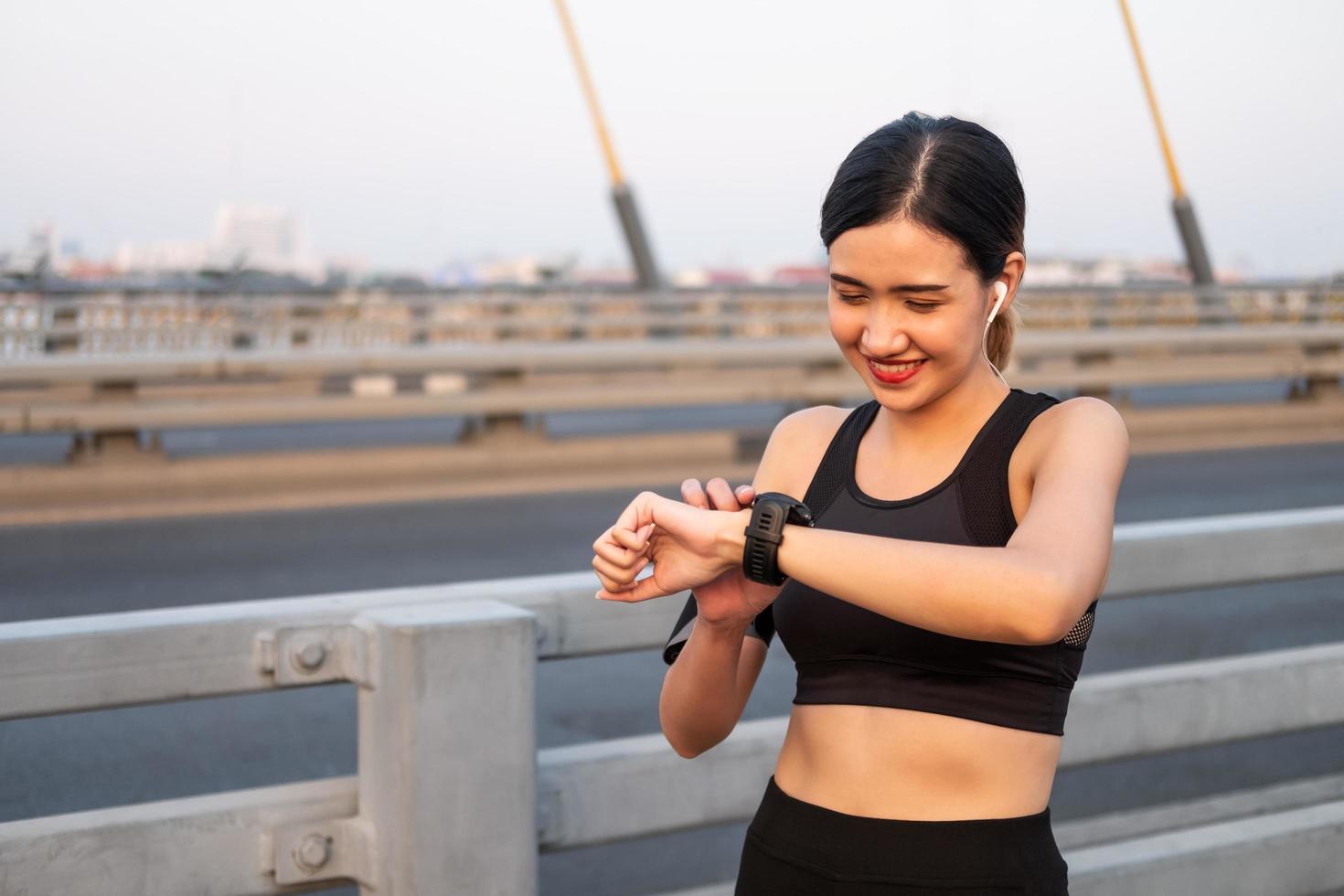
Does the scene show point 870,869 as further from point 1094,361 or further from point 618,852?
point 1094,361

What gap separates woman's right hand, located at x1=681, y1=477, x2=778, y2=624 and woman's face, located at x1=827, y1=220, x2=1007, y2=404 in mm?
278

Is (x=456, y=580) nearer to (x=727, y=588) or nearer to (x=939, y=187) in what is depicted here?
(x=727, y=588)

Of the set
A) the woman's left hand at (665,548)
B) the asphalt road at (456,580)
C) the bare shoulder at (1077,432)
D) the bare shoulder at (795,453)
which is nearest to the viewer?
the woman's left hand at (665,548)

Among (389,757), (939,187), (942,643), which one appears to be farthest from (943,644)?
(389,757)

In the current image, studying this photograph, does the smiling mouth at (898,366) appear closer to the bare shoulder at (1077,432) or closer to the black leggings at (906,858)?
the bare shoulder at (1077,432)

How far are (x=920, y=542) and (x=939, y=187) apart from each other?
1.80 ft

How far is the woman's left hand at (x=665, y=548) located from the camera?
223 centimetres

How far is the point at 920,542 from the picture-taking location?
213 centimetres

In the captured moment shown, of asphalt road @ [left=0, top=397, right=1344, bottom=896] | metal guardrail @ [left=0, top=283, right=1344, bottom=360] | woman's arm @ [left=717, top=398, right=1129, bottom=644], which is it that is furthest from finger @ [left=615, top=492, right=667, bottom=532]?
metal guardrail @ [left=0, top=283, right=1344, bottom=360]

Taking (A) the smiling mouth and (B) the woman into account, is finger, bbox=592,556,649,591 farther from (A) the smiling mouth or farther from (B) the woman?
(A) the smiling mouth

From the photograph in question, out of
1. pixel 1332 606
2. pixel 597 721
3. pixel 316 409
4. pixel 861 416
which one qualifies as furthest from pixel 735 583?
pixel 316 409

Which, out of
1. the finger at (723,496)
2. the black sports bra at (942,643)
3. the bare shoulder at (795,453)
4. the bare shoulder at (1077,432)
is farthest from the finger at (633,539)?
the bare shoulder at (1077,432)

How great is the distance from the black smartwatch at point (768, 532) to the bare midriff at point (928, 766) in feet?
1.05

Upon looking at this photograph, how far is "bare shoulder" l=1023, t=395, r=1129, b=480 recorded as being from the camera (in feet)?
7.65
